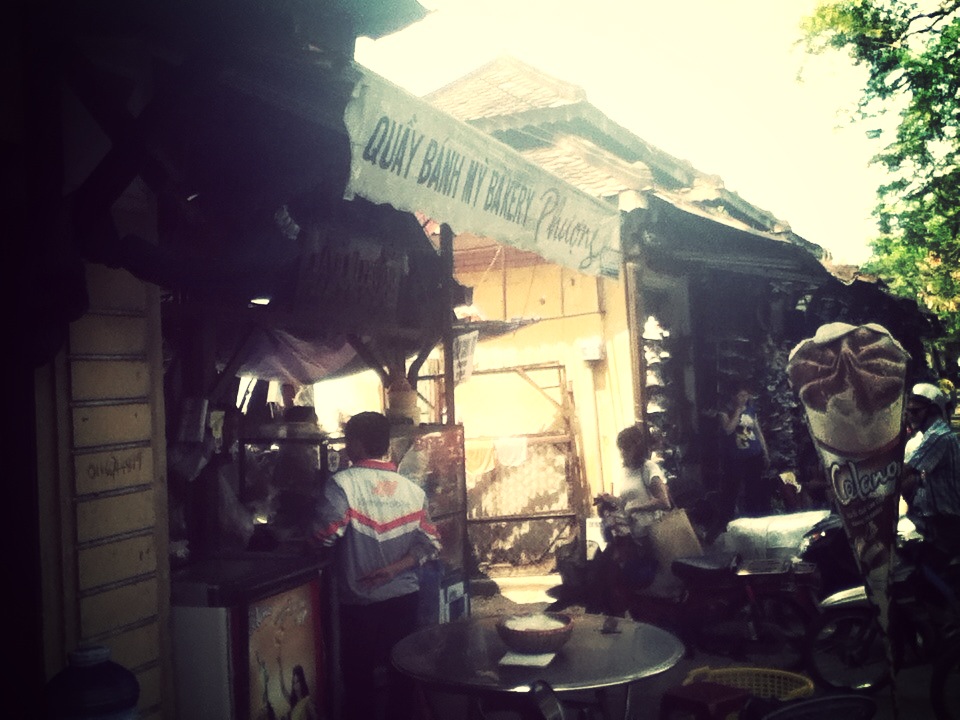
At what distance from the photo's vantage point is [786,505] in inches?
492

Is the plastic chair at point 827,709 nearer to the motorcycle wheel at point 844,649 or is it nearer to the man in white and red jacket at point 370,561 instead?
the man in white and red jacket at point 370,561

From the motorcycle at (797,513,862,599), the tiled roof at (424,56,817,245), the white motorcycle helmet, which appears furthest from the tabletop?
the tiled roof at (424,56,817,245)

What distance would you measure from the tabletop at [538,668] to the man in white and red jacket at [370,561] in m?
0.44

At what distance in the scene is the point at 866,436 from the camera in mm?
4340

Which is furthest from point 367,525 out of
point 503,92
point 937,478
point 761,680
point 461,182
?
point 503,92

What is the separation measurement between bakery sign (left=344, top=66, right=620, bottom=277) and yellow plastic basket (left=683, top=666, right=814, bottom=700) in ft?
9.43

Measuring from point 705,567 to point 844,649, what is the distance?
1.23 m

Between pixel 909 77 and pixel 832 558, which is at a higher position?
pixel 909 77

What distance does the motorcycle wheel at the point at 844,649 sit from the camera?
6.43 metres

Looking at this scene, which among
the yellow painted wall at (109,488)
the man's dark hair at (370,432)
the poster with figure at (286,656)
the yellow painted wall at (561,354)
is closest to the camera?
the yellow painted wall at (109,488)

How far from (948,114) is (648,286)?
9.18 meters

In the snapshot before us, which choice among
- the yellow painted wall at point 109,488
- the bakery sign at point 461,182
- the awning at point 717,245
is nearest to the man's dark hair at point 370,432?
the yellow painted wall at point 109,488

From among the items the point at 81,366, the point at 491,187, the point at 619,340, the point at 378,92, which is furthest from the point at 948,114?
the point at 81,366

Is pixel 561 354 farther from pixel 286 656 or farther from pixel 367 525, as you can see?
pixel 286 656
